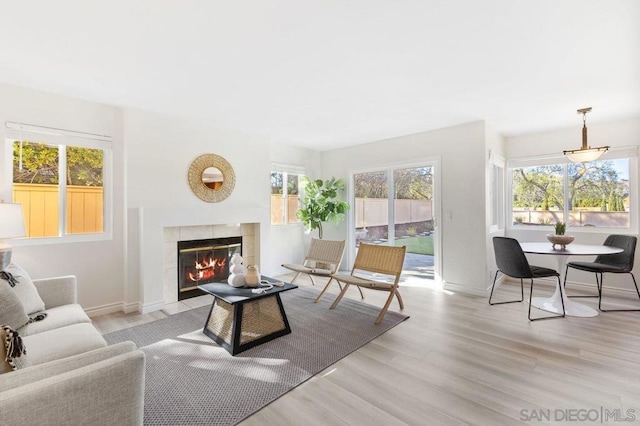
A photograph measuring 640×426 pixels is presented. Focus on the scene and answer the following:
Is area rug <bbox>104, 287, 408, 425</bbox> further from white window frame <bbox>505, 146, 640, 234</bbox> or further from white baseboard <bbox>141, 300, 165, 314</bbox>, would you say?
white window frame <bbox>505, 146, 640, 234</bbox>

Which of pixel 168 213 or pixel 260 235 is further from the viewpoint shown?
pixel 260 235

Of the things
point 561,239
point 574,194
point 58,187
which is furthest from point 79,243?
point 574,194

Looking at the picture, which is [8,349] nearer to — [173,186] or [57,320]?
[57,320]

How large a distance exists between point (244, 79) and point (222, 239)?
2.46m

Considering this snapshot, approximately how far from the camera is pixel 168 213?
3711 millimetres

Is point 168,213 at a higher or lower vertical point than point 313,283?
higher

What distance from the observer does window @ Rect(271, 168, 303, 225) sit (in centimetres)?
545

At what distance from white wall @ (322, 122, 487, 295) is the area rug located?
1524 millimetres

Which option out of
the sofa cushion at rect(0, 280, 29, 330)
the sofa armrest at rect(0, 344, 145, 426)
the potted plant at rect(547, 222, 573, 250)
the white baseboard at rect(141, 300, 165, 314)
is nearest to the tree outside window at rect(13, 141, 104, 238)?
the white baseboard at rect(141, 300, 165, 314)

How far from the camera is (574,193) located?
449 centimetres

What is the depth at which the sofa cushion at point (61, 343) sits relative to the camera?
1657 mm

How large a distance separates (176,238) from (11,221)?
64.3 inches

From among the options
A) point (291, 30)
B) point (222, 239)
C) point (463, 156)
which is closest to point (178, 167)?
point (222, 239)

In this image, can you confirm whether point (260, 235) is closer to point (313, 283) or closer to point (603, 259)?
point (313, 283)
